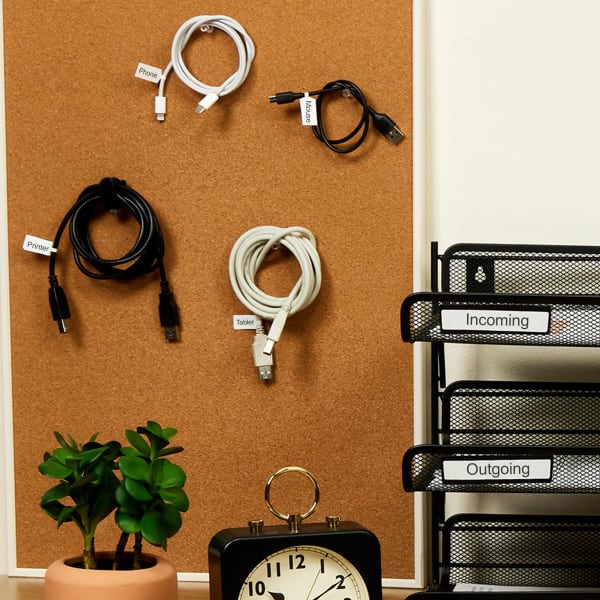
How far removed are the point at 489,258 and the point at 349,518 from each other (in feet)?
1.32

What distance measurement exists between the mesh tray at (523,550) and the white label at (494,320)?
13.1 inches

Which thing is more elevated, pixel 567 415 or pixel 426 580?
pixel 567 415

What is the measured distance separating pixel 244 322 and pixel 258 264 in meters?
0.08

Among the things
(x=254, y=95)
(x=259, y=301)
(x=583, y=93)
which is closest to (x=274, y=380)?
(x=259, y=301)

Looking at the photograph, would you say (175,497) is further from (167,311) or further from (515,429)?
(515,429)

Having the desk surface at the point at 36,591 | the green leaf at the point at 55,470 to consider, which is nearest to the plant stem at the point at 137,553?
the green leaf at the point at 55,470

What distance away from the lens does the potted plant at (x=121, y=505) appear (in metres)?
0.93

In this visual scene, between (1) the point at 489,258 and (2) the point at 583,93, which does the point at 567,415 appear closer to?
(1) the point at 489,258

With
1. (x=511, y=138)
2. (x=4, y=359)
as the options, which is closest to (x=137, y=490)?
(x=4, y=359)

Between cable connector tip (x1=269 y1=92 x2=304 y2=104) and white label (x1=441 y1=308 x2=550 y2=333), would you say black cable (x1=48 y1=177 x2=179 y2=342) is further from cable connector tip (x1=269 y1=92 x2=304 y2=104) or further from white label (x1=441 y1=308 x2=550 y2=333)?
white label (x1=441 y1=308 x2=550 y2=333)

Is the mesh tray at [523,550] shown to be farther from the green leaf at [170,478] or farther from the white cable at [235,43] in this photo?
the white cable at [235,43]

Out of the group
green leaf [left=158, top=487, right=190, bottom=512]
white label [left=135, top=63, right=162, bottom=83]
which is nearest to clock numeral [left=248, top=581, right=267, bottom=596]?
green leaf [left=158, top=487, right=190, bottom=512]

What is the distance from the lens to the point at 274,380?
4.10 feet

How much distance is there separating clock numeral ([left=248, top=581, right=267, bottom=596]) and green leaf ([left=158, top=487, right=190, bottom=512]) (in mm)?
106
